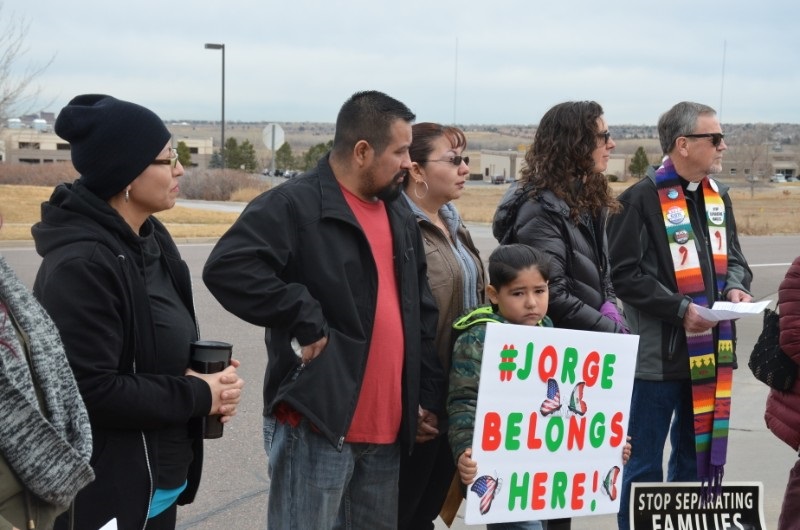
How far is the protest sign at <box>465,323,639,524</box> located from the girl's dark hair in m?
0.22

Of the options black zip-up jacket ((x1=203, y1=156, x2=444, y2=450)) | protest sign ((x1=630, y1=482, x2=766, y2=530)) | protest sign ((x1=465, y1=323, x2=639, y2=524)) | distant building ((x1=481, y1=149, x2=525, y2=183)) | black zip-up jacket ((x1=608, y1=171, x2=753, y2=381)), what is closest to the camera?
black zip-up jacket ((x1=203, y1=156, x2=444, y2=450))

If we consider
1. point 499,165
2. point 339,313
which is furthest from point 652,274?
point 499,165

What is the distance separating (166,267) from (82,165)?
43 cm

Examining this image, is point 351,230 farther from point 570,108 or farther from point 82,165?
point 570,108

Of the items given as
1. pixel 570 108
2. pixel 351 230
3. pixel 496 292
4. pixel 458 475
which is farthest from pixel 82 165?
pixel 570 108

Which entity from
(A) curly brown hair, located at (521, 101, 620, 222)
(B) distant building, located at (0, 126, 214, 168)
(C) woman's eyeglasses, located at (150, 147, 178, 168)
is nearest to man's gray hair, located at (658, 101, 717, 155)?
(A) curly brown hair, located at (521, 101, 620, 222)

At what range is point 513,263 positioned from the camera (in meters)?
3.73

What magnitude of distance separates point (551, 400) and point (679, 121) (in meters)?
1.86

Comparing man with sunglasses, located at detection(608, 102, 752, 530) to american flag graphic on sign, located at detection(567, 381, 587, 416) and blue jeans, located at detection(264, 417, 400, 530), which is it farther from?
blue jeans, located at detection(264, 417, 400, 530)

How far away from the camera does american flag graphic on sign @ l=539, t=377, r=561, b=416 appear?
3.79m

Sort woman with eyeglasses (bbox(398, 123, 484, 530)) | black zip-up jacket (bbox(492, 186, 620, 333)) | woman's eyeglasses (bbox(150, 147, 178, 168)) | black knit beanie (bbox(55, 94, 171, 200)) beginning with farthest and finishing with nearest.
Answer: black zip-up jacket (bbox(492, 186, 620, 333)) → woman with eyeglasses (bbox(398, 123, 484, 530)) → woman's eyeglasses (bbox(150, 147, 178, 168)) → black knit beanie (bbox(55, 94, 171, 200))

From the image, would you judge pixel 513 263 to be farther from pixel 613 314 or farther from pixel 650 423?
pixel 650 423

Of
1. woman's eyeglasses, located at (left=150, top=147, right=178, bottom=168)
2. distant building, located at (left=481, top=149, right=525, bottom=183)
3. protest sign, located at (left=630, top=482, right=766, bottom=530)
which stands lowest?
distant building, located at (left=481, top=149, right=525, bottom=183)

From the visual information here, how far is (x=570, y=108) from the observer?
170 inches
